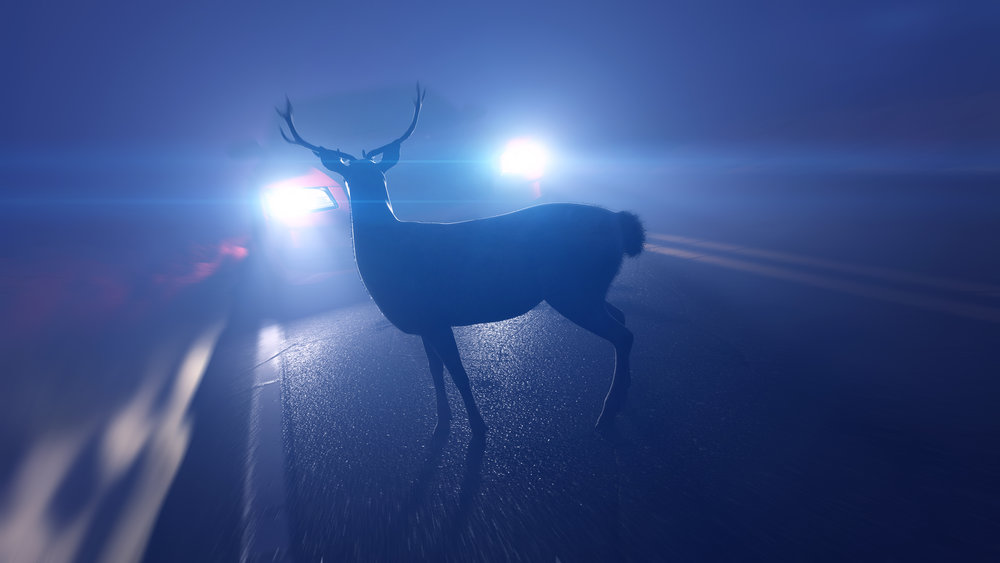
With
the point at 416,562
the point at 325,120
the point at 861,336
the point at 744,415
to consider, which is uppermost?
the point at 325,120

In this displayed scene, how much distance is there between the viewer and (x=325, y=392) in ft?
10.4

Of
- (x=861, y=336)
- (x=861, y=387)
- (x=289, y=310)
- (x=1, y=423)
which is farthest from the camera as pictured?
(x=289, y=310)

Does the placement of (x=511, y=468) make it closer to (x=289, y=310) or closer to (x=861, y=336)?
(x=861, y=336)

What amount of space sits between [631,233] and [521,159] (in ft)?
36.7

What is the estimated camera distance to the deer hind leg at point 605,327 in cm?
231

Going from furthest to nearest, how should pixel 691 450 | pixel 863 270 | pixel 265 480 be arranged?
pixel 863 270 < pixel 265 480 < pixel 691 450

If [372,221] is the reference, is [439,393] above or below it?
below

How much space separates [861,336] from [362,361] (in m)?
4.25

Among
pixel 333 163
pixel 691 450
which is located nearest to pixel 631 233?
pixel 691 450

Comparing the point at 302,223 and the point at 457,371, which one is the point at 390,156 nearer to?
the point at 457,371

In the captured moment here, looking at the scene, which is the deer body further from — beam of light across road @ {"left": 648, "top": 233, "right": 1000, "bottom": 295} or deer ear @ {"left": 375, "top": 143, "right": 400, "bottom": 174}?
beam of light across road @ {"left": 648, "top": 233, "right": 1000, "bottom": 295}

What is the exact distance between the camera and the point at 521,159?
13023mm

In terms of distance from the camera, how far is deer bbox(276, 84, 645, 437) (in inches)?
96.3

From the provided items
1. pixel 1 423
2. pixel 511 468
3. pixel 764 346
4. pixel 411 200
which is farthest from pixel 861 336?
pixel 411 200
